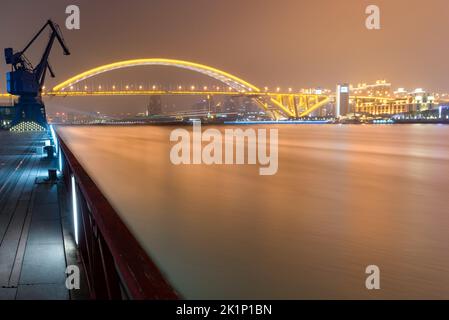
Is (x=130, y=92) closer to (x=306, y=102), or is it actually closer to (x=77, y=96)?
(x=77, y=96)

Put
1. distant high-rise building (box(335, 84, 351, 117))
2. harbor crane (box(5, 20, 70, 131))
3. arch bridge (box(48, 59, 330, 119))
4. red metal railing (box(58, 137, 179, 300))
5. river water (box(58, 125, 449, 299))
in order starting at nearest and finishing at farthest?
1. red metal railing (box(58, 137, 179, 300))
2. river water (box(58, 125, 449, 299))
3. harbor crane (box(5, 20, 70, 131))
4. arch bridge (box(48, 59, 330, 119))
5. distant high-rise building (box(335, 84, 351, 117))

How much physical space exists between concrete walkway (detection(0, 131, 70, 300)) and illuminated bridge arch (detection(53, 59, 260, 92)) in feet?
209

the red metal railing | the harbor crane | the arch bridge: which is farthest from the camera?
the arch bridge

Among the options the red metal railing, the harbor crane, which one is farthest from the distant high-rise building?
the red metal railing

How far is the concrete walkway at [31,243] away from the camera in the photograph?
3.14m

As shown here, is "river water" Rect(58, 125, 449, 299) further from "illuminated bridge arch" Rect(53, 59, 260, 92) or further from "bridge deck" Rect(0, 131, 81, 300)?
"illuminated bridge arch" Rect(53, 59, 260, 92)

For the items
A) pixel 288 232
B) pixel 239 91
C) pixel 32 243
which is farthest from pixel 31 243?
pixel 239 91

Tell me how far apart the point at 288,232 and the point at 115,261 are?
14.0 feet

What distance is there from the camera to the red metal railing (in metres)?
1.68

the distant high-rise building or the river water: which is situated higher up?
the distant high-rise building

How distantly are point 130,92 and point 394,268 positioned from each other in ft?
190

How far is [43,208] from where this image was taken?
573 centimetres

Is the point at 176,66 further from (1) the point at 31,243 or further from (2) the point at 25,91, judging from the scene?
(1) the point at 31,243

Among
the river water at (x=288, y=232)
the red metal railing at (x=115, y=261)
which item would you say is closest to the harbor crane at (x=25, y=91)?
the river water at (x=288, y=232)
